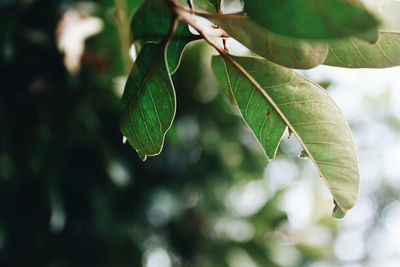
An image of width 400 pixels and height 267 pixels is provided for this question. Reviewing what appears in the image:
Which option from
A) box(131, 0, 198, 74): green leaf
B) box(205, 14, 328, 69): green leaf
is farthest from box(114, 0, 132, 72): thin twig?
box(205, 14, 328, 69): green leaf

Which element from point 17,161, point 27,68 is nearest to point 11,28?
point 27,68

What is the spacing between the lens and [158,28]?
0.46 m

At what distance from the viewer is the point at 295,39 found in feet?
1.04

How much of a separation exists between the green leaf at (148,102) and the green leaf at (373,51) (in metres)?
0.16

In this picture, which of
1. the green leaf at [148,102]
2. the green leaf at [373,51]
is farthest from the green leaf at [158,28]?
the green leaf at [373,51]

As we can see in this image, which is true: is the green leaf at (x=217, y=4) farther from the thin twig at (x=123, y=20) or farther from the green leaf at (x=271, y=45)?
the thin twig at (x=123, y=20)

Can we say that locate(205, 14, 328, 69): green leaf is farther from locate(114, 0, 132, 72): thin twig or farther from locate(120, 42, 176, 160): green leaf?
locate(114, 0, 132, 72): thin twig

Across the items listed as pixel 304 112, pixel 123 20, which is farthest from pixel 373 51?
pixel 123 20

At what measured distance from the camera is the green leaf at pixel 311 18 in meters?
0.28

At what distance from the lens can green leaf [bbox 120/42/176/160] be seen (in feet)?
1.45

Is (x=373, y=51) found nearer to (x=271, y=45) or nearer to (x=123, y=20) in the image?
(x=271, y=45)

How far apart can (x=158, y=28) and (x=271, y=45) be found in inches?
5.4

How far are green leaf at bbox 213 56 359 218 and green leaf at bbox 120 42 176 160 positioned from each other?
70 millimetres

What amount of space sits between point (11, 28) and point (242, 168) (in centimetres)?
118
